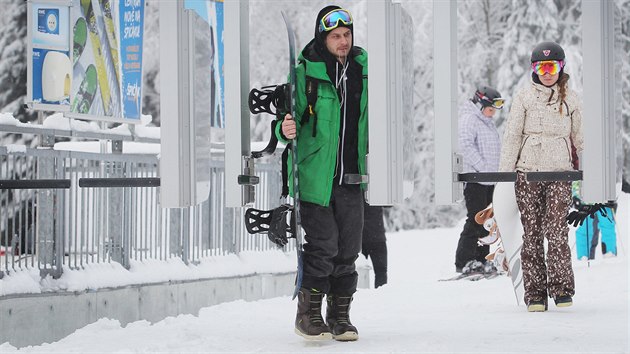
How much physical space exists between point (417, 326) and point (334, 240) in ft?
3.55

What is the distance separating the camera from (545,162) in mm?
8016

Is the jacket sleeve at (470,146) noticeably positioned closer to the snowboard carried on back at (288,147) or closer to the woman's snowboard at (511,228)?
the woman's snowboard at (511,228)

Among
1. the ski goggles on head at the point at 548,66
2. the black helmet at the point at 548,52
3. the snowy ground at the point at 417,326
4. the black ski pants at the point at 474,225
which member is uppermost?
the black helmet at the point at 548,52

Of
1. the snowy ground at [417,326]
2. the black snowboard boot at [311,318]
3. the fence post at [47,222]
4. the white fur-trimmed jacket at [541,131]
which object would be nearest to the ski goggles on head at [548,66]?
the white fur-trimmed jacket at [541,131]

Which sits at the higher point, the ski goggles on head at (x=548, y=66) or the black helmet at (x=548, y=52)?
the black helmet at (x=548, y=52)

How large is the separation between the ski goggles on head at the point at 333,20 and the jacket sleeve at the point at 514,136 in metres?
A: 2.01

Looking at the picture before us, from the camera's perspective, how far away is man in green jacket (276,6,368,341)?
648cm

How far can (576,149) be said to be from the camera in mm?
8109

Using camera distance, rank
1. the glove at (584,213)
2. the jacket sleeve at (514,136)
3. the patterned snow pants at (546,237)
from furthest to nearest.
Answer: the jacket sleeve at (514,136), the patterned snow pants at (546,237), the glove at (584,213)

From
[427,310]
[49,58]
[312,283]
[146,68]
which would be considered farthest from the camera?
[146,68]

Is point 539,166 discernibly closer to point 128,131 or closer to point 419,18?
point 128,131

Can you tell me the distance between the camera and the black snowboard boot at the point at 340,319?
658 cm

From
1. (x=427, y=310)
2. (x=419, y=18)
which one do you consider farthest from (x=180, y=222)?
(x=419, y=18)

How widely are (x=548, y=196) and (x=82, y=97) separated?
383cm
